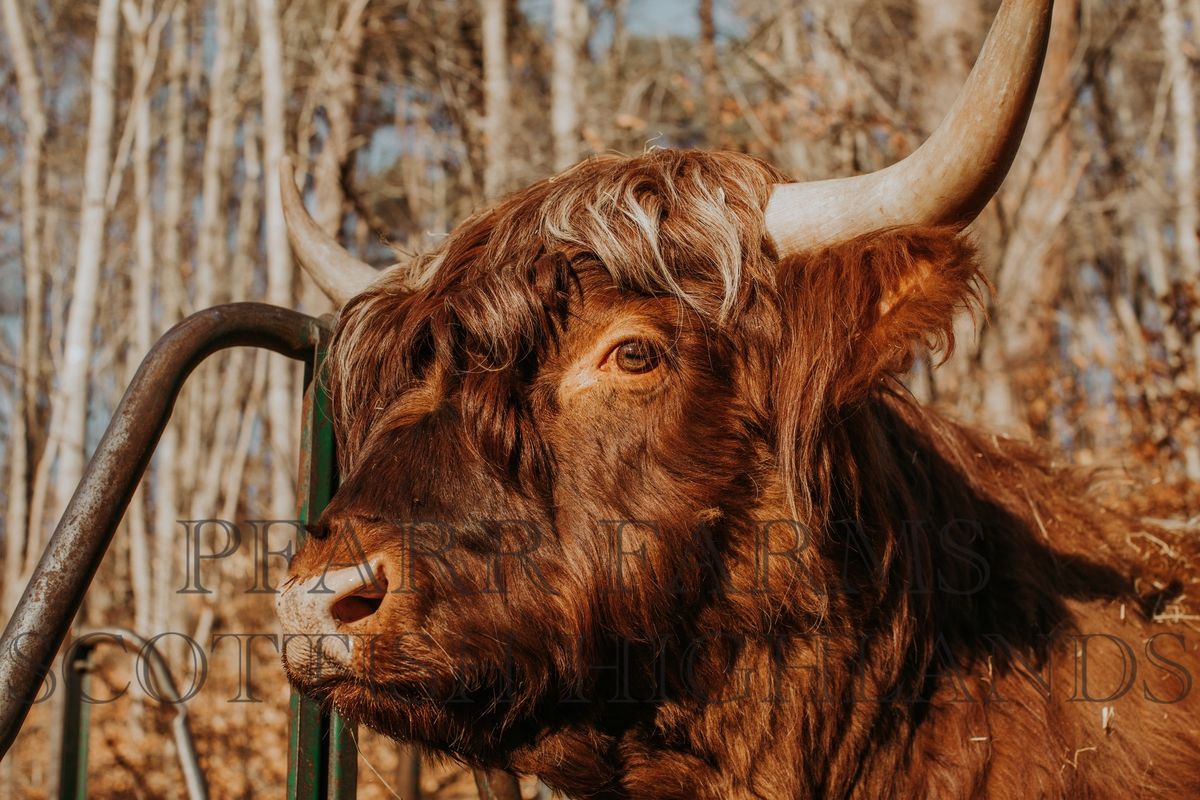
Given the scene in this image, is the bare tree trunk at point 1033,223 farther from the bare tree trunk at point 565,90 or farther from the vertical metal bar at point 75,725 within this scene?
the vertical metal bar at point 75,725

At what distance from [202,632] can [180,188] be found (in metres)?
4.70

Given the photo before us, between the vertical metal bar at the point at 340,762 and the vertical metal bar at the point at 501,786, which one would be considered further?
the vertical metal bar at the point at 501,786

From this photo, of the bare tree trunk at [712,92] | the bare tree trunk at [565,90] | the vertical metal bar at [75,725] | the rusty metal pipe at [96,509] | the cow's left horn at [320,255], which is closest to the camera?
the rusty metal pipe at [96,509]

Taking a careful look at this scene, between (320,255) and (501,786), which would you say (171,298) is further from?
(501,786)

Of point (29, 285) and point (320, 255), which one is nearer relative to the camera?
point (320, 255)

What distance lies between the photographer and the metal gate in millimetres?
1593

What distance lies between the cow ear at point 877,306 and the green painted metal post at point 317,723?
1082 millimetres

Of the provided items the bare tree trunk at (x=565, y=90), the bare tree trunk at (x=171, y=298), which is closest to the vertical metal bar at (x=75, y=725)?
the bare tree trunk at (x=565, y=90)

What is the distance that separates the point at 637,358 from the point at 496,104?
Answer: 7498 mm

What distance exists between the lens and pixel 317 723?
2207 millimetres

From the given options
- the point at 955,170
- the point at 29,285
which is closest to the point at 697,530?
the point at 955,170

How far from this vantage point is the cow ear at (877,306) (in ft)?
6.81

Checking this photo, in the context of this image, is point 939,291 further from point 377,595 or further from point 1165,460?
point 1165,460

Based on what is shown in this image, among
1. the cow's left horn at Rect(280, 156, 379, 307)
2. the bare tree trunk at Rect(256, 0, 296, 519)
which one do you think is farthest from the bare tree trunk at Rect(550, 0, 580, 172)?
the cow's left horn at Rect(280, 156, 379, 307)
